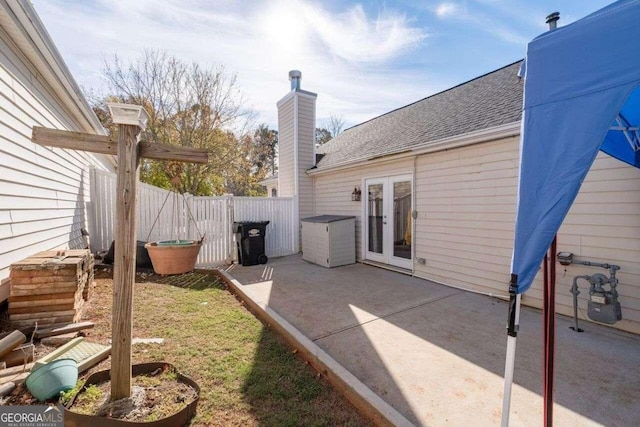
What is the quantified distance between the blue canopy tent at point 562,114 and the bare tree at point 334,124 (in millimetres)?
25713

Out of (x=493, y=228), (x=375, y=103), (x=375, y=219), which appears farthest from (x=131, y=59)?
(x=493, y=228)

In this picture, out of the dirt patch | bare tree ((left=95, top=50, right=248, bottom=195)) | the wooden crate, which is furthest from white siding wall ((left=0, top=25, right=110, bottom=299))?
bare tree ((left=95, top=50, right=248, bottom=195))

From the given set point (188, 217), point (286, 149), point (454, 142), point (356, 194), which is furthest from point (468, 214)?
point (286, 149)

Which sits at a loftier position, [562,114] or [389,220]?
[562,114]

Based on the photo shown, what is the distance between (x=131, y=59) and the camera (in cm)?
1095

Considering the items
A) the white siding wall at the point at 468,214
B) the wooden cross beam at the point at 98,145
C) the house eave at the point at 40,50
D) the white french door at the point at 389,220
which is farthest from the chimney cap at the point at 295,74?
the wooden cross beam at the point at 98,145

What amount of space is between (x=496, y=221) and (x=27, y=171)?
657 cm

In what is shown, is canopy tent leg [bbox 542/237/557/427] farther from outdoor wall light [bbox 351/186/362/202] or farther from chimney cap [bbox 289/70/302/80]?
chimney cap [bbox 289/70/302/80]

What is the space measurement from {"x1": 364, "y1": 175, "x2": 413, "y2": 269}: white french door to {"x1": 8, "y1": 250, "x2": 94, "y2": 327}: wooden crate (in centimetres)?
546

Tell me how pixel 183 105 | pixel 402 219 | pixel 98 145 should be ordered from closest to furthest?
pixel 98 145
pixel 402 219
pixel 183 105

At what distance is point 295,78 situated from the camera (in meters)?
8.85

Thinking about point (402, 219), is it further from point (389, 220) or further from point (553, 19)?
point (553, 19)

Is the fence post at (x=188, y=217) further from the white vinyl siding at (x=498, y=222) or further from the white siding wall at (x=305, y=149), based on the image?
the white vinyl siding at (x=498, y=222)

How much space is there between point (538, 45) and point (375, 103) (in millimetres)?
13052
